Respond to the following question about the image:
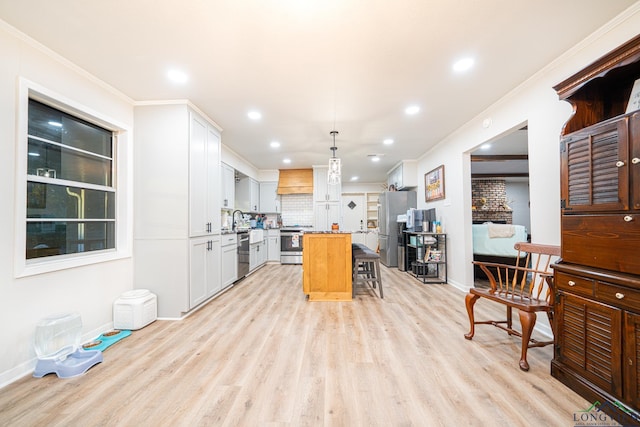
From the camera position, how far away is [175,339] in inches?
92.7

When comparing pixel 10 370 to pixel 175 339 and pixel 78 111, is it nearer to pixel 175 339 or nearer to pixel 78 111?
pixel 175 339

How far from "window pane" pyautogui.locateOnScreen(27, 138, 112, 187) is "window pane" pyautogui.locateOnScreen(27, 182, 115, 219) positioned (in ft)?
0.37

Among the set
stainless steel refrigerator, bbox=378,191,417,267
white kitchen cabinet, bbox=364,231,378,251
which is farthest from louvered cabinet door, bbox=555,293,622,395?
white kitchen cabinet, bbox=364,231,378,251

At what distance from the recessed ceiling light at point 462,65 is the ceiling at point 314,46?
5cm

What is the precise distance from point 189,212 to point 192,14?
1.98 meters

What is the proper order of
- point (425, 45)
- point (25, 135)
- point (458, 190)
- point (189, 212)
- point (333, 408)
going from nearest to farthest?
point (333, 408) < point (25, 135) < point (425, 45) < point (189, 212) < point (458, 190)

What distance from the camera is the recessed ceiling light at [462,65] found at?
7.25 ft

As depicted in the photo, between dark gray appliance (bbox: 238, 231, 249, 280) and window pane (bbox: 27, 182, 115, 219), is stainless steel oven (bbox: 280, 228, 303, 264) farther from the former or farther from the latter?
window pane (bbox: 27, 182, 115, 219)

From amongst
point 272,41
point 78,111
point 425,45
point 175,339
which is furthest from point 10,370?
point 425,45

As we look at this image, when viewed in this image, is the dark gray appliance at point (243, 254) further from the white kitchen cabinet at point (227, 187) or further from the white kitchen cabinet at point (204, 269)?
the white kitchen cabinet at point (204, 269)

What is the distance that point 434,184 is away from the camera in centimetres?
489

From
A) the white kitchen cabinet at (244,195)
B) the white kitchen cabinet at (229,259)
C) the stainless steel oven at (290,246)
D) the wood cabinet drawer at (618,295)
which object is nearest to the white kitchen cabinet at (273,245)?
the stainless steel oven at (290,246)

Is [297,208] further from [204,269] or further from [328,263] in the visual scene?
[204,269]

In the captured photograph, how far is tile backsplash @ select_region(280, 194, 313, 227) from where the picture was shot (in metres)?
7.00
